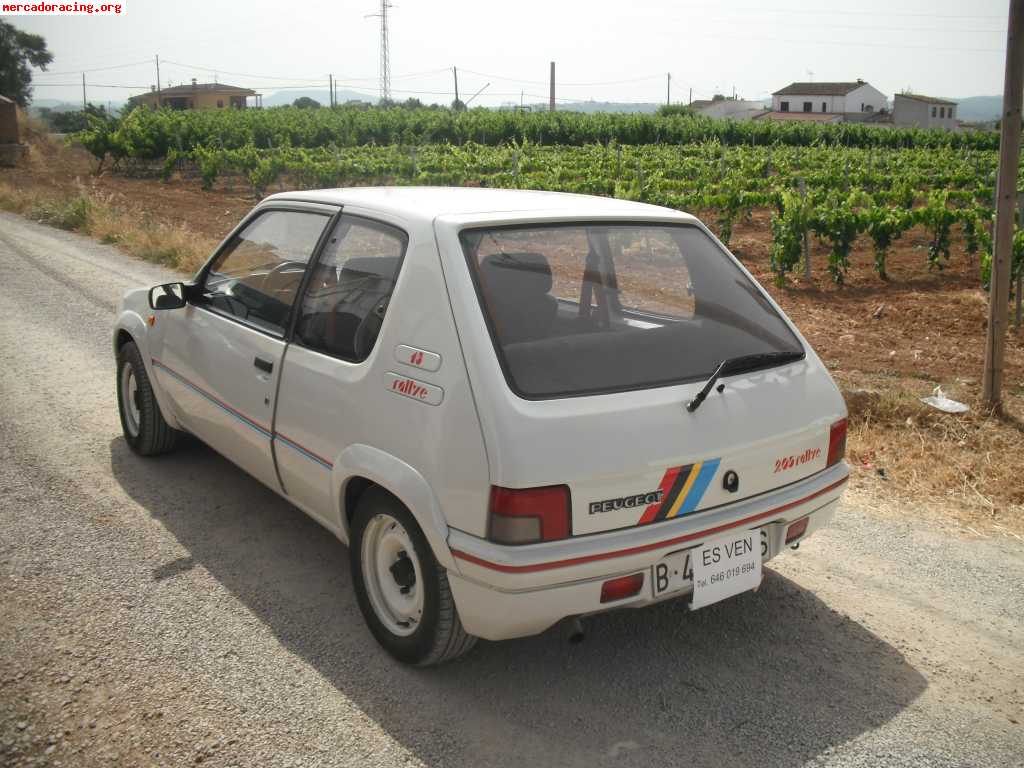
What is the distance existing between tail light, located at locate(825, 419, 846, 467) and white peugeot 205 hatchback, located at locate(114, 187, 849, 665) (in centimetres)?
1

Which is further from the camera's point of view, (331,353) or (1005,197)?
(1005,197)

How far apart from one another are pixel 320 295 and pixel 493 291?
95 centimetres

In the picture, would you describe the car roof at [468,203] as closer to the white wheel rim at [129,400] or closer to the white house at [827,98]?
the white wheel rim at [129,400]

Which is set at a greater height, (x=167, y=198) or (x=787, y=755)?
(x=167, y=198)

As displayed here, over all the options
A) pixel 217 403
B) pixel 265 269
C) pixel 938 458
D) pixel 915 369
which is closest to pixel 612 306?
pixel 265 269

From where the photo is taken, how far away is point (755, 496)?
3150 millimetres

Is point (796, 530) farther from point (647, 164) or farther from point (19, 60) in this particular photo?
point (19, 60)

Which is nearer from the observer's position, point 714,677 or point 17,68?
point 714,677

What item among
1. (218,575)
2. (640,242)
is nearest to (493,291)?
(640,242)

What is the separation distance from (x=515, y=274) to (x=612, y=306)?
54 centimetres

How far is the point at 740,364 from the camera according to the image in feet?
10.6

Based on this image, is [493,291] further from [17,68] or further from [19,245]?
[17,68]

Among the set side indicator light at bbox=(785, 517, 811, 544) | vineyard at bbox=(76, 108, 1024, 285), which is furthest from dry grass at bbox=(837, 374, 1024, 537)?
vineyard at bbox=(76, 108, 1024, 285)

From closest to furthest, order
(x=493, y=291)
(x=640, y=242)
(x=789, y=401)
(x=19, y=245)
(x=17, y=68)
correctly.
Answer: (x=493, y=291) < (x=789, y=401) < (x=640, y=242) < (x=19, y=245) < (x=17, y=68)
